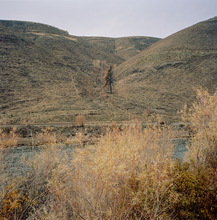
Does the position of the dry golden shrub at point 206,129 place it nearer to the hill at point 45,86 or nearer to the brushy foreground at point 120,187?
the brushy foreground at point 120,187

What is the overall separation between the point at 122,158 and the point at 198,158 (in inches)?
171

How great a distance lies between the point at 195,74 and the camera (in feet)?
138

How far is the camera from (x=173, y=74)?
43.9m

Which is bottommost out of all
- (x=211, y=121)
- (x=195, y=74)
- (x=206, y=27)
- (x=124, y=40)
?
(x=211, y=121)

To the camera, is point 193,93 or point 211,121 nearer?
point 211,121

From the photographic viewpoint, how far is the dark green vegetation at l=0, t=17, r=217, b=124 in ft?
92.0

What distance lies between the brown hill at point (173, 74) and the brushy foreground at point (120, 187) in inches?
988

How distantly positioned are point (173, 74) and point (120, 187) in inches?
1767

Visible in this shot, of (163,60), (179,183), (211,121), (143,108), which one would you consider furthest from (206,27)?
(179,183)

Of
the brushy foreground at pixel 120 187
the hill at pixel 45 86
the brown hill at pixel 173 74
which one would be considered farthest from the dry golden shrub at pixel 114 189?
the brown hill at pixel 173 74

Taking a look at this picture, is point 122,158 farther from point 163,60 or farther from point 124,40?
point 124,40

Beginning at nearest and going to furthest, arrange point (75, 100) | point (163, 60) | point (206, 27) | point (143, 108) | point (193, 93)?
point (143, 108)
point (75, 100)
point (193, 93)
point (163, 60)
point (206, 27)

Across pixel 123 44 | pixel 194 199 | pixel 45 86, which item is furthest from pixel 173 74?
pixel 123 44

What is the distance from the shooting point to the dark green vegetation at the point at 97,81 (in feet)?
92.0
